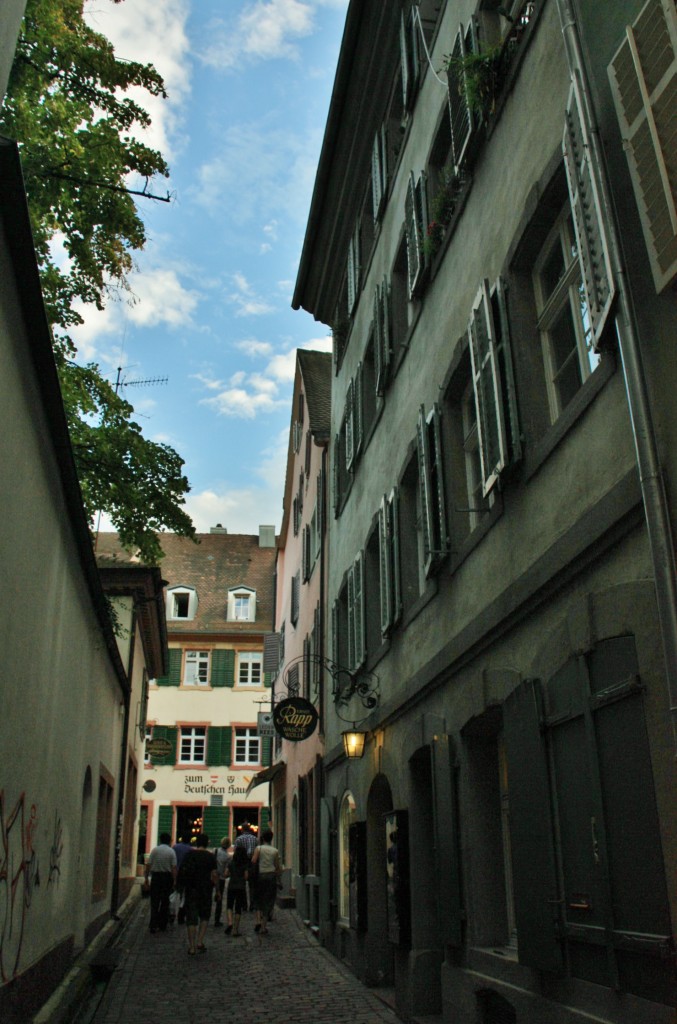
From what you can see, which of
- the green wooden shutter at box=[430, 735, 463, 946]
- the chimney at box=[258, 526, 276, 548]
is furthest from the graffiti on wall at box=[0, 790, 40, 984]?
the chimney at box=[258, 526, 276, 548]

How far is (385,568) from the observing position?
1109 cm

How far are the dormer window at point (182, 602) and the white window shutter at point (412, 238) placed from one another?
32623 millimetres

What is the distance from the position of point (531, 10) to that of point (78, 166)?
812cm

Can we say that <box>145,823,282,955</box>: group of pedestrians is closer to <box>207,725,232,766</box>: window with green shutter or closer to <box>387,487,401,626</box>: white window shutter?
<box>387,487,401,626</box>: white window shutter

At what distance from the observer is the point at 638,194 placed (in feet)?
15.5

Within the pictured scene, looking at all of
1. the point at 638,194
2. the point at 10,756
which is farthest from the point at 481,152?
the point at 10,756

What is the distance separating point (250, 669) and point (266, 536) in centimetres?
958

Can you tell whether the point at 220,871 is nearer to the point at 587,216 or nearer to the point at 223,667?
the point at 587,216

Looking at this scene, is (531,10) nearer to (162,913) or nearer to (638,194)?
(638,194)

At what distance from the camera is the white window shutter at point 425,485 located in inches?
349

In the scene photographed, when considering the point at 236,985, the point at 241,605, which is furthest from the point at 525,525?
the point at 241,605

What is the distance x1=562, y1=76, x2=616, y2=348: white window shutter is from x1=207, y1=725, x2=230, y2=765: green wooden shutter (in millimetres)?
34959

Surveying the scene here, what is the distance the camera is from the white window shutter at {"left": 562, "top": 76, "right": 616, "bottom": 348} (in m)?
4.99

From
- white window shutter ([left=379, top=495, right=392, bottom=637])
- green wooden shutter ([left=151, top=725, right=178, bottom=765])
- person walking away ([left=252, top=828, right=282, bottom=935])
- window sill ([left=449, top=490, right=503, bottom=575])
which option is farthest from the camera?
green wooden shutter ([left=151, top=725, right=178, bottom=765])
